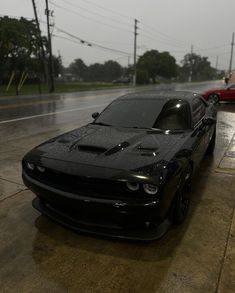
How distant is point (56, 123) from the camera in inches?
422

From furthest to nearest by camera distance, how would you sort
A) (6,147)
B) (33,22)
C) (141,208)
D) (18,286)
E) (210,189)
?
(33,22), (6,147), (210,189), (141,208), (18,286)

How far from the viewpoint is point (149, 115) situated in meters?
4.65

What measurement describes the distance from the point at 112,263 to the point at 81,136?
1.73 metres

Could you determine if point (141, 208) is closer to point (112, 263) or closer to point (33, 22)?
point (112, 263)

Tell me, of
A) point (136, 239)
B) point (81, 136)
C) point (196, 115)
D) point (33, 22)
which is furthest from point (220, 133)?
point (33, 22)

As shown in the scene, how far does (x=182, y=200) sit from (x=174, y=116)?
1.39 meters

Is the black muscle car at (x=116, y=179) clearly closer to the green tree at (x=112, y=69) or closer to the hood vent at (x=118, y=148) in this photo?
the hood vent at (x=118, y=148)

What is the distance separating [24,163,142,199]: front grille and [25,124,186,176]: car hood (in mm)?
88

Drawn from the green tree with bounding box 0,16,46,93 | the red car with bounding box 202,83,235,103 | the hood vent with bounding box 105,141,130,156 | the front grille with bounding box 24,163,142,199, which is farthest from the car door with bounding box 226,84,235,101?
the green tree with bounding box 0,16,46,93

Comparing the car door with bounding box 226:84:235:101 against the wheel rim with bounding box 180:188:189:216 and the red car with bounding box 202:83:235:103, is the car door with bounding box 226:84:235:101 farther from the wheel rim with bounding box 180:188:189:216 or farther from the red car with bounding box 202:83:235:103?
the wheel rim with bounding box 180:188:189:216

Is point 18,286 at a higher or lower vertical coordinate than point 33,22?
lower

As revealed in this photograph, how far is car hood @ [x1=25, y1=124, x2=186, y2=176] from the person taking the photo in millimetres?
3170

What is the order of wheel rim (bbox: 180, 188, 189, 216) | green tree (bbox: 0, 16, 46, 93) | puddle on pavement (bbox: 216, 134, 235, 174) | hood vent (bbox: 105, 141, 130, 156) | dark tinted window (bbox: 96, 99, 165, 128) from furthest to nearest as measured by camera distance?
green tree (bbox: 0, 16, 46, 93), puddle on pavement (bbox: 216, 134, 235, 174), dark tinted window (bbox: 96, 99, 165, 128), wheel rim (bbox: 180, 188, 189, 216), hood vent (bbox: 105, 141, 130, 156)

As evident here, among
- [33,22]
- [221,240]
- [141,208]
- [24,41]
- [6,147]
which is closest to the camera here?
[141,208]
